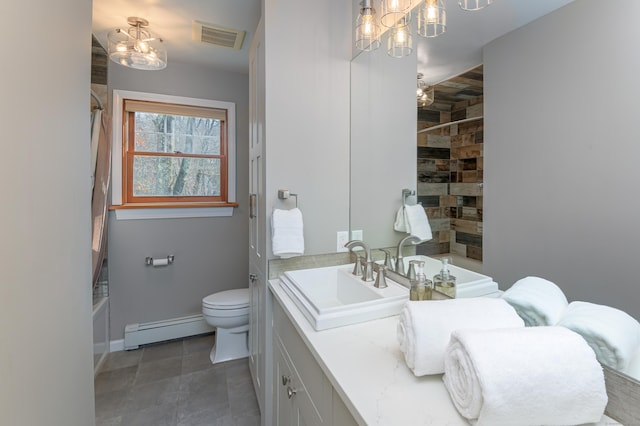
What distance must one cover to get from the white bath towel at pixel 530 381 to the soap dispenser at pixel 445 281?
0.46 meters

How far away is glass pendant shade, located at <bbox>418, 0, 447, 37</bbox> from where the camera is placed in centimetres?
112

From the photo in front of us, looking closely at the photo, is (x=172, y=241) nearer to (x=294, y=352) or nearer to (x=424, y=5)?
(x=294, y=352)

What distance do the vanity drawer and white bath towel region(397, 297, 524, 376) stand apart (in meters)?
0.27

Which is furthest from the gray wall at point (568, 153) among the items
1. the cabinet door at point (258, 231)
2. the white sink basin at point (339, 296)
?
the cabinet door at point (258, 231)

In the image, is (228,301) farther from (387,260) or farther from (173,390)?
(387,260)

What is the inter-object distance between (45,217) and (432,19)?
1.52m

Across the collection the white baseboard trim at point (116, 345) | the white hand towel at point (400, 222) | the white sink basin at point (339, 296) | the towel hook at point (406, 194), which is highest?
the towel hook at point (406, 194)

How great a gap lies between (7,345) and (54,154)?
1.74 ft

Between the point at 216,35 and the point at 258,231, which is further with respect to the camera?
the point at 216,35

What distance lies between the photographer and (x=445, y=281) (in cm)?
106

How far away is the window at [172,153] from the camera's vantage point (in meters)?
2.48

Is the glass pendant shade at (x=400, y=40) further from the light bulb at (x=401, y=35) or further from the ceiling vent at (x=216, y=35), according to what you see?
the ceiling vent at (x=216, y=35)

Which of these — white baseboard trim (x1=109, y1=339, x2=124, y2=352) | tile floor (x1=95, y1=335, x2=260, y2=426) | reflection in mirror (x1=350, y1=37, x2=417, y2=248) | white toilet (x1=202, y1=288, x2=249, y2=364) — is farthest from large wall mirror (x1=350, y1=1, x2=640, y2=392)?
white baseboard trim (x1=109, y1=339, x2=124, y2=352)

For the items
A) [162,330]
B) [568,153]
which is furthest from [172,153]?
[568,153]
